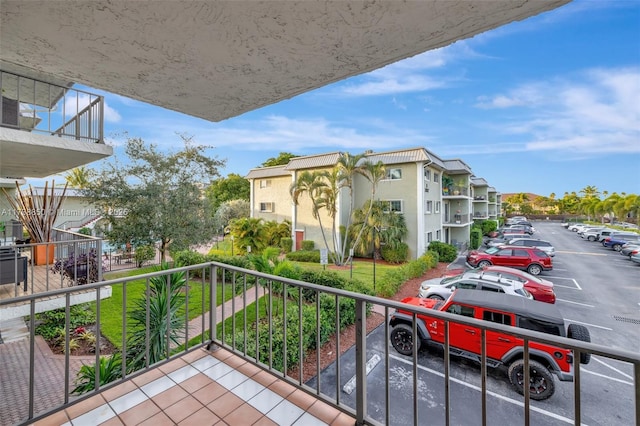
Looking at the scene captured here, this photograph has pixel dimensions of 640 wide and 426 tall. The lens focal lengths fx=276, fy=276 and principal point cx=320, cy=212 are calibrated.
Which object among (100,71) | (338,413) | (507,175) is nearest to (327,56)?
(100,71)

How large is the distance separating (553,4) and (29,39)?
2.69 meters

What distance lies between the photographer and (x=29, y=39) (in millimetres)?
1550

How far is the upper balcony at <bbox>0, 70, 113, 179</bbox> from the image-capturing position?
4.26 metres

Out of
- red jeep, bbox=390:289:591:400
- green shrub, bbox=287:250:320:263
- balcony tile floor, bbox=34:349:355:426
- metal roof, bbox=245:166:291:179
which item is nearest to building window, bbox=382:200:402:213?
green shrub, bbox=287:250:320:263

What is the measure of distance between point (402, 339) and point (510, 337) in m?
1.98

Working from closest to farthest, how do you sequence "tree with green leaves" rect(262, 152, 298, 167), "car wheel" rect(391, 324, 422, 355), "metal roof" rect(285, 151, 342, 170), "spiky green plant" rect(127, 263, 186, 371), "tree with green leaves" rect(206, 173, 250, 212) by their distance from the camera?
"spiky green plant" rect(127, 263, 186, 371) < "car wheel" rect(391, 324, 422, 355) < "metal roof" rect(285, 151, 342, 170) < "tree with green leaves" rect(206, 173, 250, 212) < "tree with green leaves" rect(262, 152, 298, 167)

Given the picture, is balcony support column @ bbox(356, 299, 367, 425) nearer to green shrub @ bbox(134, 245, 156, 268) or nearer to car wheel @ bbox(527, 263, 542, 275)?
green shrub @ bbox(134, 245, 156, 268)

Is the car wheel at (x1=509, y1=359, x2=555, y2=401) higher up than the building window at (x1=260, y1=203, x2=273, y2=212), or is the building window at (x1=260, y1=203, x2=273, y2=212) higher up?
the building window at (x1=260, y1=203, x2=273, y2=212)

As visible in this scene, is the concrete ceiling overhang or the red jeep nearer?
the concrete ceiling overhang

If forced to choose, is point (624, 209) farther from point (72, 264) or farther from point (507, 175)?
point (72, 264)

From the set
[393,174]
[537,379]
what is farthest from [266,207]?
[537,379]

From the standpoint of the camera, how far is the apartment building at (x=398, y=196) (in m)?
15.6

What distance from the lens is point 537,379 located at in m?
4.41

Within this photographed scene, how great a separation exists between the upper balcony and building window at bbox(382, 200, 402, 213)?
43.4 ft
